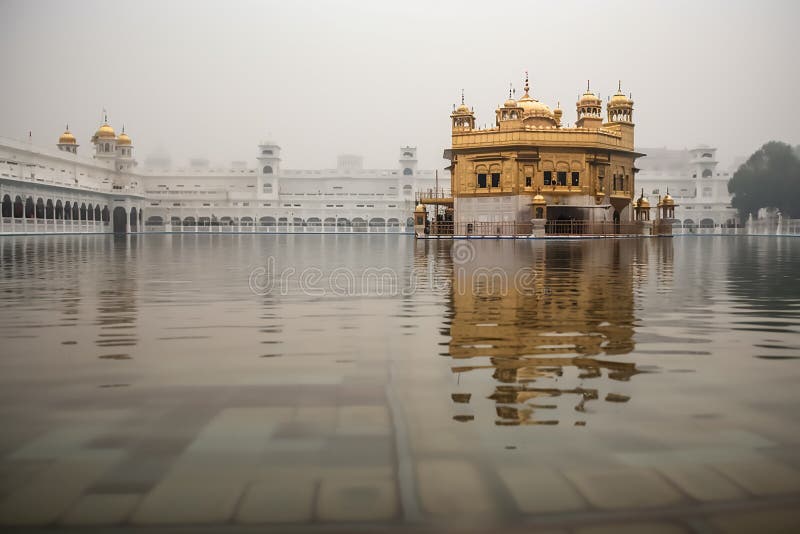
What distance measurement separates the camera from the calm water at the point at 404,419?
2.67 m

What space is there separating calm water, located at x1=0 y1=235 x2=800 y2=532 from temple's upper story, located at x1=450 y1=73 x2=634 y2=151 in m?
39.5

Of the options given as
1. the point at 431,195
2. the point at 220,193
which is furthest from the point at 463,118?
the point at 220,193

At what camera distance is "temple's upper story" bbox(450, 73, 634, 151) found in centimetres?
4681

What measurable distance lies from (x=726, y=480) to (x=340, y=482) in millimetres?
1574

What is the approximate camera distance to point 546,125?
49.4 m

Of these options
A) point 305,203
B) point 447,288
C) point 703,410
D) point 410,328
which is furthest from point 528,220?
point 305,203

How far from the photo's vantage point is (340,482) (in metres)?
2.88

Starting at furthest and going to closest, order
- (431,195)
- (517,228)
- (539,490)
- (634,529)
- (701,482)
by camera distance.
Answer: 1. (431,195)
2. (517,228)
3. (701,482)
4. (539,490)
5. (634,529)

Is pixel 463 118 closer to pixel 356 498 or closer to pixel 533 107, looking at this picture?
pixel 533 107

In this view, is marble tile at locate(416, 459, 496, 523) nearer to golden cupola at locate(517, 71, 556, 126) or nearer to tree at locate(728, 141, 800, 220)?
golden cupola at locate(517, 71, 556, 126)

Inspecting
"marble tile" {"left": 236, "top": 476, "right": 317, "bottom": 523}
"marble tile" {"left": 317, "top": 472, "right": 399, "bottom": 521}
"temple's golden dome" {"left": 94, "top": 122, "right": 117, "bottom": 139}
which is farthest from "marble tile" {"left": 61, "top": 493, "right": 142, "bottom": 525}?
"temple's golden dome" {"left": 94, "top": 122, "right": 117, "bottom": 139}

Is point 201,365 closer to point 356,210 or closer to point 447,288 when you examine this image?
point 447,288

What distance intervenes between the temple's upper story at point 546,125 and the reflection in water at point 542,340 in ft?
115

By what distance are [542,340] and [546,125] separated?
148 ft
